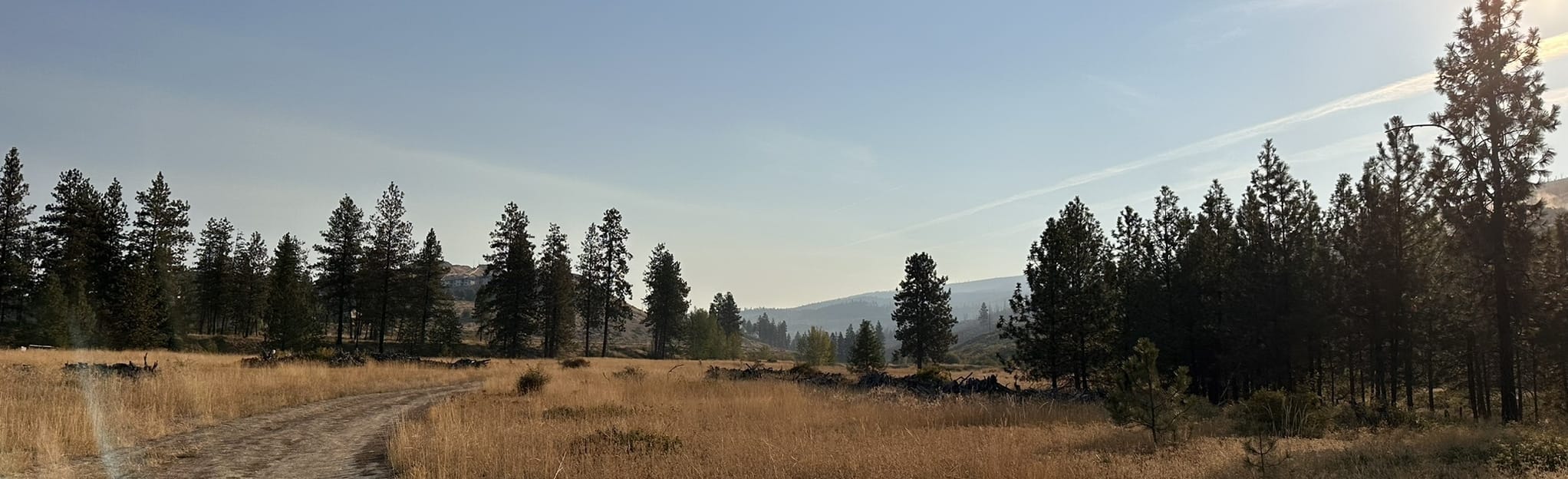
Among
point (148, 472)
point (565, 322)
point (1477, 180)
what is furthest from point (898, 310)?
point (148, 472)

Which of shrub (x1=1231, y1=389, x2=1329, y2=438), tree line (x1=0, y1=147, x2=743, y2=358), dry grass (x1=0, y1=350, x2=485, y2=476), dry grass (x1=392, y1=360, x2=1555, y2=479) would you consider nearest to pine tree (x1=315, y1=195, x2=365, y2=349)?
tree line (x1=0, y1=147, x2=743, y2=358)

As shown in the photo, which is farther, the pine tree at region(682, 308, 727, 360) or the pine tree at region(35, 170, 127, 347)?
the pine tree at region(682, 308, 727, 360)

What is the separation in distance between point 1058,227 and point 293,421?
29.4 meters

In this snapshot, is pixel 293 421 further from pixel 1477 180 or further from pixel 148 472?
pixel 1477 180

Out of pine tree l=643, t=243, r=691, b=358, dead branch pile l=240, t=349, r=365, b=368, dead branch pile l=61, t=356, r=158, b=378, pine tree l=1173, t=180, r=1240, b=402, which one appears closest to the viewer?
dead branch pile l=61, t=356, r=158, b=378

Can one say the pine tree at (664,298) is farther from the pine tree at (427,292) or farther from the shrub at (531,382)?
the shrub at (531,382)

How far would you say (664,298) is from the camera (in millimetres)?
76812

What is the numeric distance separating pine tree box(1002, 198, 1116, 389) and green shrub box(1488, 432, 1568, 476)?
2177cm

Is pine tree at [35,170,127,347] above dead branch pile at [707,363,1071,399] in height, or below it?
above

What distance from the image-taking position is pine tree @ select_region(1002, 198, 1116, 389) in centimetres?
3203

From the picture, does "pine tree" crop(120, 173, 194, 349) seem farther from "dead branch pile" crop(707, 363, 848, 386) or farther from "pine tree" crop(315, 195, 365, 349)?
"dead branch pile" crop(707, 363, 848, 386)

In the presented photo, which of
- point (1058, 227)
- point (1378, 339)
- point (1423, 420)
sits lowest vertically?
point (1423, 420)

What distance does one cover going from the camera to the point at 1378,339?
1123 inches

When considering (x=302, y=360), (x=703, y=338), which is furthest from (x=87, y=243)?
(x=703, y=338)
